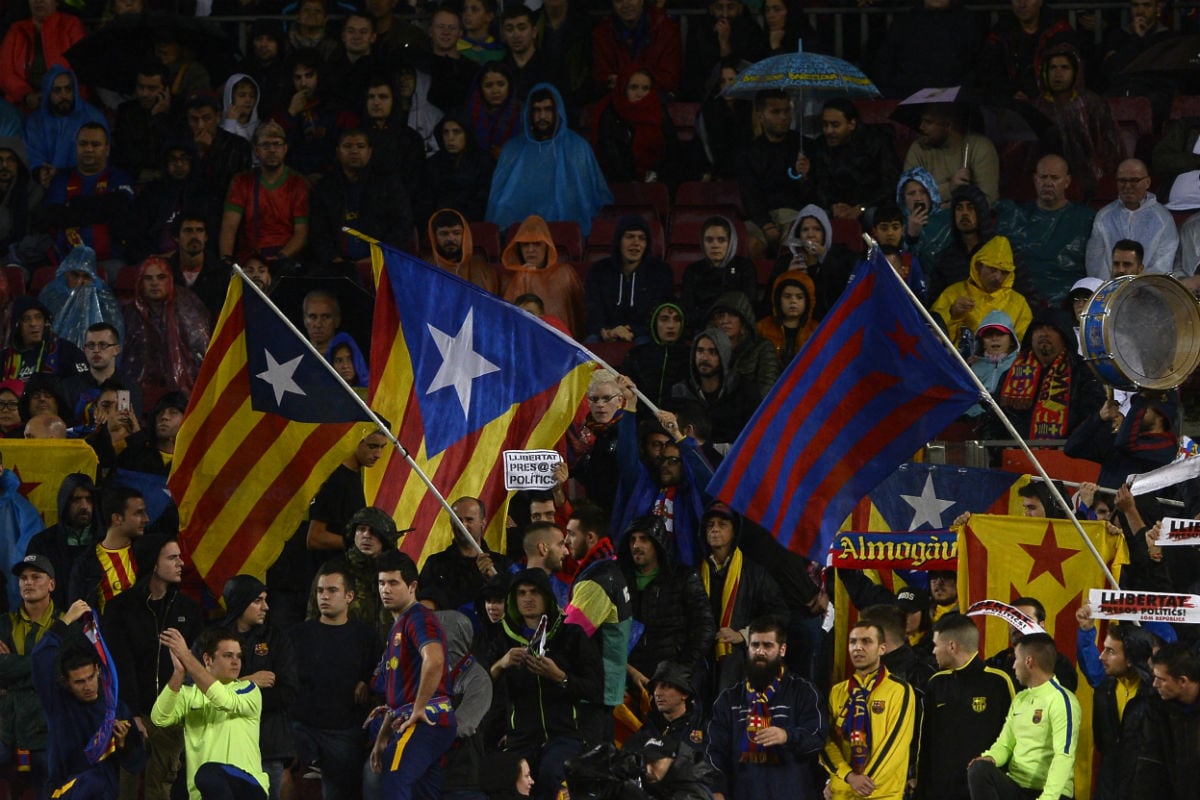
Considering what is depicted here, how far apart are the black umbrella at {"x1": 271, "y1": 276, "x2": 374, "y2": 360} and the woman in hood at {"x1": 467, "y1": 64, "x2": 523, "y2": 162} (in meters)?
2.38

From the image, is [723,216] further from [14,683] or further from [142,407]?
[14,683]

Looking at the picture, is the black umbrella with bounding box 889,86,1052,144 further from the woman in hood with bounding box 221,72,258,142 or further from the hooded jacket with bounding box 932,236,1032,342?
the woman in hood with bounding box 221,72,258,142

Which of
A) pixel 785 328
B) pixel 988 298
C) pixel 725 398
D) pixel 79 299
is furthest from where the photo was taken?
pixel 79 299

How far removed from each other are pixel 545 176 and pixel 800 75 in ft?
6.29

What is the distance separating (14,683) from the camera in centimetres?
1375

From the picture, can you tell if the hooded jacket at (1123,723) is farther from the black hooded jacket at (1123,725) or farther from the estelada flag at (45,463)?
the estelada flag at (45,463)

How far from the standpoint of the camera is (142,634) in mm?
13828

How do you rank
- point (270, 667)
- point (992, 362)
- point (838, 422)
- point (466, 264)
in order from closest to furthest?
point (838, 422) < point (270, 667) < point (992, 362) < point (466, 264)

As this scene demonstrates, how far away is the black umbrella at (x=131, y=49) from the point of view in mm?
19766

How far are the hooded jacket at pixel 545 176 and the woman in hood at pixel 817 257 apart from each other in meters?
1.80

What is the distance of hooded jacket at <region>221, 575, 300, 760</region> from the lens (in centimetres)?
1293

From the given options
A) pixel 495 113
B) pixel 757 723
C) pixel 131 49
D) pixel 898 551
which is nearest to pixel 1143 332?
pixel 898 551

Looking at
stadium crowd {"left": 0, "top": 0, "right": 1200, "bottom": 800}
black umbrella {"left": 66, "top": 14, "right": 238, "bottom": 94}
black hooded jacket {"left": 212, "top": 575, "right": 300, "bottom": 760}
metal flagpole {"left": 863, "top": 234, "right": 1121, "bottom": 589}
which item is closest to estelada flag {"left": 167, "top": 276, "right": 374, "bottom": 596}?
stadium crowd {"left": 0, "top": 0, "right": 1200, "bottom": 800}

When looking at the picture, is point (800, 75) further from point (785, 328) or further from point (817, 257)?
point (785, 328)
